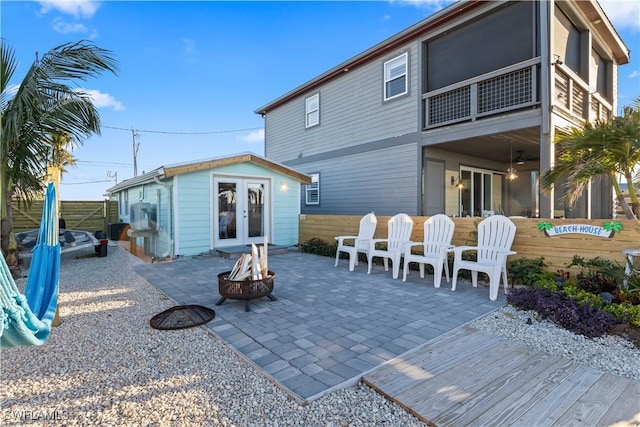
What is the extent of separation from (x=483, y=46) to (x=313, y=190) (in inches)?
260

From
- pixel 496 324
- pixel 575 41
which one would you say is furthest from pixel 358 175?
pixel 496 324

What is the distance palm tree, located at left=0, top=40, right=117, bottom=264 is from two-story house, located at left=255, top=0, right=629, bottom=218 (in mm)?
6471

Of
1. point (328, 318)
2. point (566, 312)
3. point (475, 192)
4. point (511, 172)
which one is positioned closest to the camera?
point (566, 312)

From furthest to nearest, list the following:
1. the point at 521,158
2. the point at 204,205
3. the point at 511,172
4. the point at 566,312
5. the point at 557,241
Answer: the point at 521,158 → the point at 511,172 → the point at 204,205 → the point at 557,241 → the point at 566,312

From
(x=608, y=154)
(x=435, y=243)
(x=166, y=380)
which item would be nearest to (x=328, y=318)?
(x=166, y=380)

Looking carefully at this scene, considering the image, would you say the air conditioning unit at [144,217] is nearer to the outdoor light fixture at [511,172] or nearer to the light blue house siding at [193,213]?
the light blue house siding at [193,213]

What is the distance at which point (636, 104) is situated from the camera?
176 inches

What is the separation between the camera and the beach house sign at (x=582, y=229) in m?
4.30

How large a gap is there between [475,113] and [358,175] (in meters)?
3.73

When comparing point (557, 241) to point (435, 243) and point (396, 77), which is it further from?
point (396, 77)

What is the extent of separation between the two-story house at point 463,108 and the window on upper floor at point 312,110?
42 millimetres

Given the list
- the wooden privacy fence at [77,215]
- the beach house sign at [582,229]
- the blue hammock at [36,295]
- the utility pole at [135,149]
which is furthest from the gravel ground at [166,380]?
the utility pole at [135,149]

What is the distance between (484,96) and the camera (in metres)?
7.11

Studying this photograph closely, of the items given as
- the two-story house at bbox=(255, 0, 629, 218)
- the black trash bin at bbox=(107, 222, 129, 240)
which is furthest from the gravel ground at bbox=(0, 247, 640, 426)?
the black trash bin at bbox=(107, 222, 129, 240)
